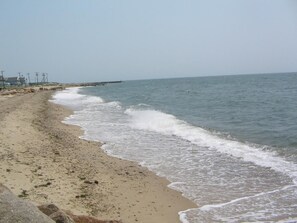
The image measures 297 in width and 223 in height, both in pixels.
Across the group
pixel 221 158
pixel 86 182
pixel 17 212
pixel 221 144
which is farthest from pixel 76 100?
pixel 17 212

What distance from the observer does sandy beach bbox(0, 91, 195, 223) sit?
709cm

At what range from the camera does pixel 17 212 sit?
12.9ft

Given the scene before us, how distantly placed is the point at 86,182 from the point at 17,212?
481 cm

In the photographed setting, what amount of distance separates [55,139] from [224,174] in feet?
24.7

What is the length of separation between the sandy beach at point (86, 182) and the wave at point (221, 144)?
11.0 ft

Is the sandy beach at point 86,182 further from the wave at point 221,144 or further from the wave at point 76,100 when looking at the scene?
the wave at point 76,100

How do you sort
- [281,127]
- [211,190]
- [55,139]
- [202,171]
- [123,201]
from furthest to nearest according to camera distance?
[281,127], [55,139], [202,171], [211,190], [123,201]

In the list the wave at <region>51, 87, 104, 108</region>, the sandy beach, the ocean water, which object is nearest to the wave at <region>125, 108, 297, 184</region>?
the ocean water

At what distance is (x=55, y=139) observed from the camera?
568 inches

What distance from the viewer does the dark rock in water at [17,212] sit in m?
3.84

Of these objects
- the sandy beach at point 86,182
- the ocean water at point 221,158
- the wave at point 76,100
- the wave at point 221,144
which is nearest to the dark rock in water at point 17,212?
the sandy beach at point 86,182

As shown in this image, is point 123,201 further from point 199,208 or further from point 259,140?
point 259,140

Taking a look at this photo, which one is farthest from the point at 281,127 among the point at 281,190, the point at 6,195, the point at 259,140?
the point at 6,195

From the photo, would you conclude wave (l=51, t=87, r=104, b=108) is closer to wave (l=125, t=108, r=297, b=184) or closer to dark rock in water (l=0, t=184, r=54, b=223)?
wave (l=125, t=108, r=297, b=184)
